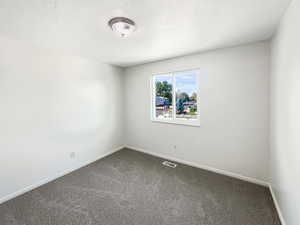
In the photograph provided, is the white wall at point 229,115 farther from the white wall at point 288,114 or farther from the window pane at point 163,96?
the white wall at point 288,114

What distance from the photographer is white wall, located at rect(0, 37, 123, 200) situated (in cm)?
202

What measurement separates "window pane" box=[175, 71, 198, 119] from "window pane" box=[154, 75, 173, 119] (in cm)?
19

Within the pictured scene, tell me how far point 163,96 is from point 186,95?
0.63 metres

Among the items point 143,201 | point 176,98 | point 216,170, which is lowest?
point 143,201

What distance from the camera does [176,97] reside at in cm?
331

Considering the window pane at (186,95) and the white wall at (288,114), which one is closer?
the white wall at (288,114)

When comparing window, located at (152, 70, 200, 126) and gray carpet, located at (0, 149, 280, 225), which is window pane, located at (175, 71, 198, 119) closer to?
window, located at (152, 70, 200, 126)

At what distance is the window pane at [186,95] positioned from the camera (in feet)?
9.83

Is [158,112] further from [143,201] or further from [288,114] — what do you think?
[288,114]

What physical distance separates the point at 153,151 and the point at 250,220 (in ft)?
7.39

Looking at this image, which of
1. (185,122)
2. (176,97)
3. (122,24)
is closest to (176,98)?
(176,97)

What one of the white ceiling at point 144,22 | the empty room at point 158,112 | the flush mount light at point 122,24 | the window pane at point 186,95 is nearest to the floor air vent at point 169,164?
the empty room at point 158,112

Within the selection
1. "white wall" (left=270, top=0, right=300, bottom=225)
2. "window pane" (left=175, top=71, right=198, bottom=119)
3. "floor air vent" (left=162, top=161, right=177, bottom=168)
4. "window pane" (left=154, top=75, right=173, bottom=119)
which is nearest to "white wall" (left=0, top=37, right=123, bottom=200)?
"window pane" (left=154, top=75, right=173, bottom=119)

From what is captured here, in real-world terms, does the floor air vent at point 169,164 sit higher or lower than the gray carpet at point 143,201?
higher
